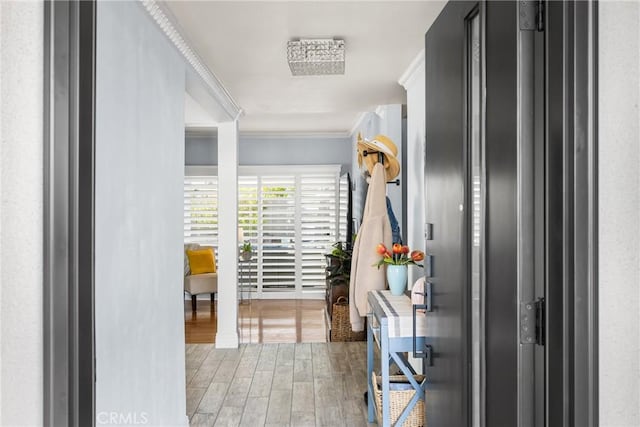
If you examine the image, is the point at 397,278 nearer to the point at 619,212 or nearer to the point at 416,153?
the point at 416,153

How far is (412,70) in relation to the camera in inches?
143

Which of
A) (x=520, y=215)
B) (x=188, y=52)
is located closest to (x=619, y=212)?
(x=520, y=215)

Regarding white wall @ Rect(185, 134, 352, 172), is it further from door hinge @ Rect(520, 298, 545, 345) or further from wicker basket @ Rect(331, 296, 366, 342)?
door hinge @ Rect(520, 298, 545, 345)

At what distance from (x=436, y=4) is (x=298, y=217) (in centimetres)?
541

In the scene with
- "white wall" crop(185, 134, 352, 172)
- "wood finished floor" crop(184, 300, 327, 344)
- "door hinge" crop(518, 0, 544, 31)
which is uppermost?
"white wall" crop(185, 134, 352, 172)

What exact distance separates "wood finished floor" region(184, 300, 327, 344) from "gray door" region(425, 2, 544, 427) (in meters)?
3.28

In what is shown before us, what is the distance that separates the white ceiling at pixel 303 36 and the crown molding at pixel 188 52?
43 millimetres

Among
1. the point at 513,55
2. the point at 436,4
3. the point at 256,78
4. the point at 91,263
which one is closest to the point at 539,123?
the point at 513,55

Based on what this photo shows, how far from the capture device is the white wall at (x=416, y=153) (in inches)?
140

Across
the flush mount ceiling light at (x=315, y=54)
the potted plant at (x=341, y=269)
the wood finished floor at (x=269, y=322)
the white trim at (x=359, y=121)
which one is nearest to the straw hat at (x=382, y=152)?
the flush mount ceiling light at (x=315, y=54)

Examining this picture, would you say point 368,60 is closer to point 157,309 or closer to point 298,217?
point 157,309

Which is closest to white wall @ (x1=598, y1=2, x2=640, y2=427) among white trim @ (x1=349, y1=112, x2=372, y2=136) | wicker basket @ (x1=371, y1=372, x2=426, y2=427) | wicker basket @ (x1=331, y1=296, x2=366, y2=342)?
wicker basket @ (x1=371, y1=372, x2=426, y2=427)

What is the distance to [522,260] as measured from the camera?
134 cm

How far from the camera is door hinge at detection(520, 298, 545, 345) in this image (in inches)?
51.5
